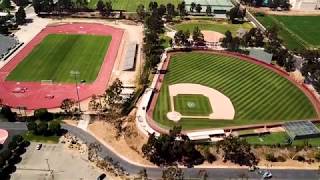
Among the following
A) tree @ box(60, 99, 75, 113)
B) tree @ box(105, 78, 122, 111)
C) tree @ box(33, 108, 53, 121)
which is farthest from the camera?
tree @ box(105, 78, 122, 111)

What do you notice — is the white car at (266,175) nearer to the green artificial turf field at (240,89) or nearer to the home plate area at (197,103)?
the green artificial turf field at (240,89)

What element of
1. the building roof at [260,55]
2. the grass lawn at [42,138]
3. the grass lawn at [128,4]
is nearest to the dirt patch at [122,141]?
the grass lawn at [42,138]

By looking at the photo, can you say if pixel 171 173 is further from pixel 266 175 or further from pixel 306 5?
pixel 306 5

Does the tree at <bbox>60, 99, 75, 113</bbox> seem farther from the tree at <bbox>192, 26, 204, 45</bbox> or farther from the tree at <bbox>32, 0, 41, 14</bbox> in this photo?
the tree at <bbox>32, 0, 41, 14</bbox>

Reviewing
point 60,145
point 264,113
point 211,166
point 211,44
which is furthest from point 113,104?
point 211,44

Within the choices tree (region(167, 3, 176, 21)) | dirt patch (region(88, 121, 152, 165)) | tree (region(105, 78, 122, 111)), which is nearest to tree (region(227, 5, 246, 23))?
tree (region(167, 3, 176, 21))

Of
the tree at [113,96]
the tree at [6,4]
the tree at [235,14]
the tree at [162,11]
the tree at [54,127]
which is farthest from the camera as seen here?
the tree at [6,4]
